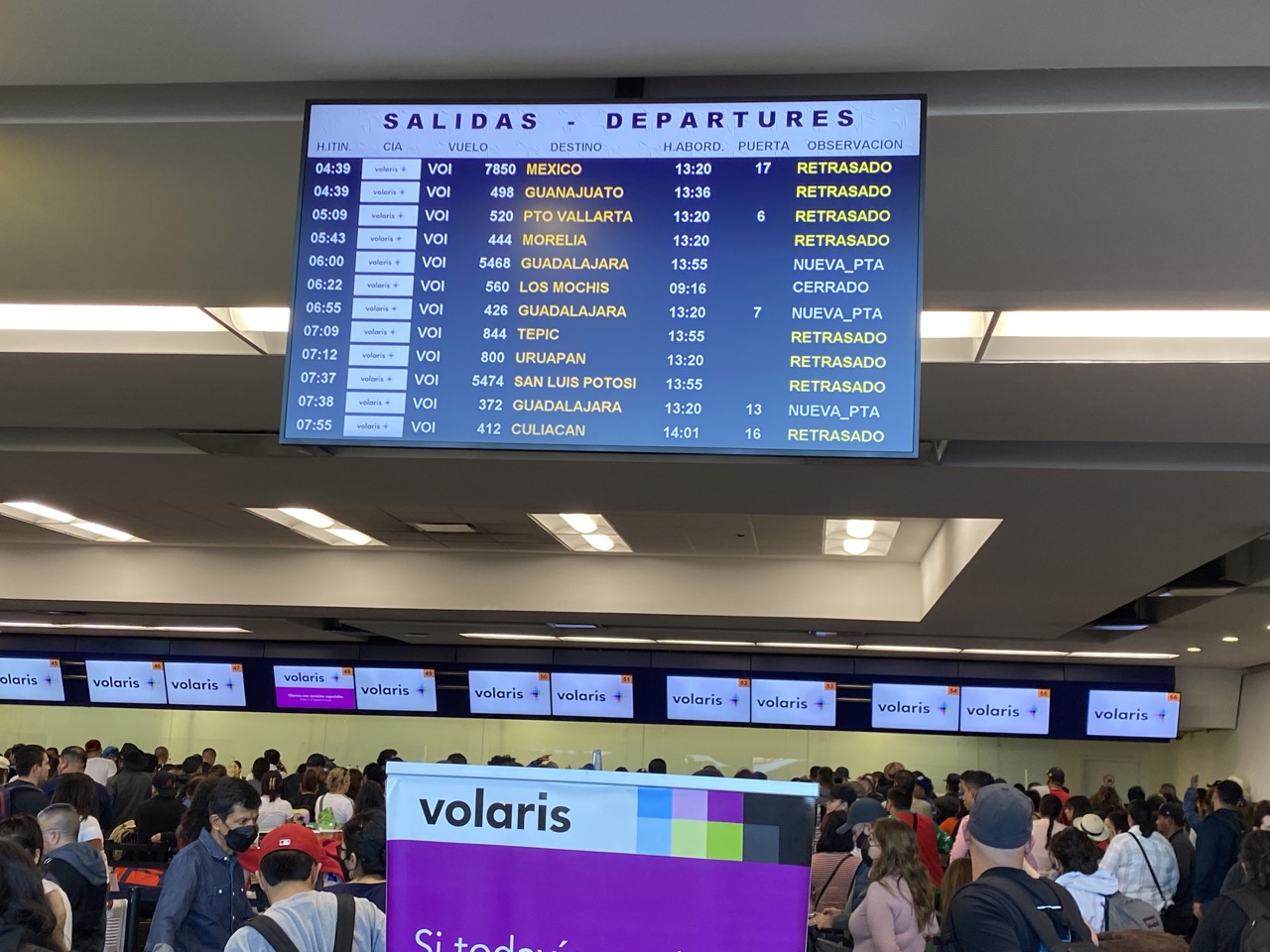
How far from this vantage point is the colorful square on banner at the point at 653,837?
1.64 m

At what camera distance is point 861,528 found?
8.49 m

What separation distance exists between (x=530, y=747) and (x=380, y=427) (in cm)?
1315

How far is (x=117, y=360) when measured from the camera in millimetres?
4422

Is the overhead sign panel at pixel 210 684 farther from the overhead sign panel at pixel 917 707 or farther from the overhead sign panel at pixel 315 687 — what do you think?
the overhead sign panel at pixel 917 707

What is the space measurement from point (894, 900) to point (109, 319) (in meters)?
3.51

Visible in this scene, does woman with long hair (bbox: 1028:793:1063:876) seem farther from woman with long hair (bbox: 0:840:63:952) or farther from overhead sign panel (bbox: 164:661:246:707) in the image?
overhead sign panel (bbox: 164:661:246:707)

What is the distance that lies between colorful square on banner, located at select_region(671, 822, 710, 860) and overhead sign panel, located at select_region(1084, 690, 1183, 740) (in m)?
13.1

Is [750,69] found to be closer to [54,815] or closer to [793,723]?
[54,815]

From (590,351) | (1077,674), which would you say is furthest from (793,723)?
(590,351)

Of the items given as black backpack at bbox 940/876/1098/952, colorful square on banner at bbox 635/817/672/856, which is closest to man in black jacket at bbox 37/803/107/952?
black backpack at bbox 940/876/1098/952

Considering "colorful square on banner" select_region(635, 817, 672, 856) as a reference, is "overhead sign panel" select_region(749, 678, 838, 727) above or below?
below

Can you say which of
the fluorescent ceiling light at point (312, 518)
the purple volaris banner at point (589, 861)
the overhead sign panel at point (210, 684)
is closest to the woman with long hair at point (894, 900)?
the purple volaris banner at point (589, 861)

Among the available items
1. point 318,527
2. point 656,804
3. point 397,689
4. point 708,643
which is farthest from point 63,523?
point 656,804

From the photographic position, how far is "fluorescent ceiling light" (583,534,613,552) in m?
9.37
